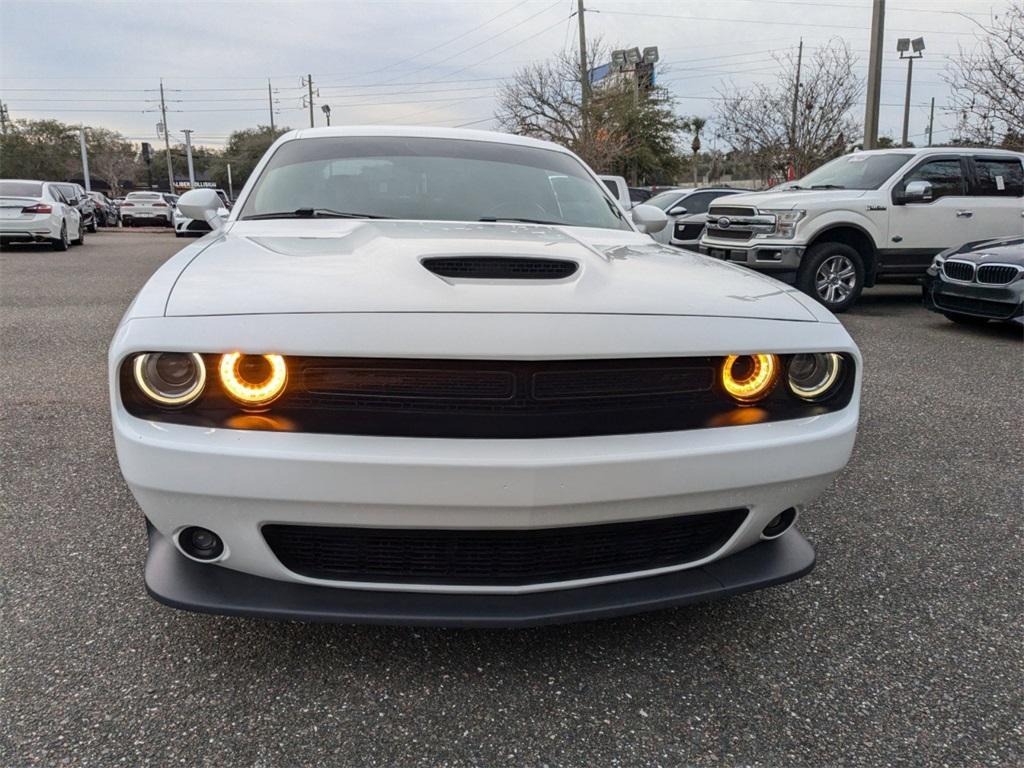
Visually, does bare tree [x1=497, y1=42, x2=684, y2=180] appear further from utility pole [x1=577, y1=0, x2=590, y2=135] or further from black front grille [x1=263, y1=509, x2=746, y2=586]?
black front grille [x1=263, y1=509, x2=746, y2=586]

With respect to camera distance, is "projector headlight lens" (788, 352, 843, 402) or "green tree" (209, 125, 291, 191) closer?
"projector headlight lens" (788, 352, 843, 402)

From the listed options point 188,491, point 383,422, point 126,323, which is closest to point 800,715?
point 383,422

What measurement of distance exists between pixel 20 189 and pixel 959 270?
16.0 meters

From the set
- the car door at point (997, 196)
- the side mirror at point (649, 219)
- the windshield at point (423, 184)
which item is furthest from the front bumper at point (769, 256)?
the windshield at point (423, 184)

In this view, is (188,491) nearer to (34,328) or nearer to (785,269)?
(34,328)

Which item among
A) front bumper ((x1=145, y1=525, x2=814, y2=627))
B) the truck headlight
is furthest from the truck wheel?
front bumper ((x1=145, y1=525, x2=814, y2=627))

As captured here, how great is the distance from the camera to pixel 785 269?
27.2ft

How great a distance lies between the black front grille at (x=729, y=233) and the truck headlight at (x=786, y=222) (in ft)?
1.08

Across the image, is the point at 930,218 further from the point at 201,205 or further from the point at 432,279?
the point at 432,279

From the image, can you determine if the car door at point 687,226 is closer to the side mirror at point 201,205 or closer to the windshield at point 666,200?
the windshield at point 666,200

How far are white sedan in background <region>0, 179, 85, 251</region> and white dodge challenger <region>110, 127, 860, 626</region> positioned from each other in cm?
A: 1526

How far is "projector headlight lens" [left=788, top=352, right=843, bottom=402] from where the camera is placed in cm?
196

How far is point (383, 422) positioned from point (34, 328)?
22.0ft

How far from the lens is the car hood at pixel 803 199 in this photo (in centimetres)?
827
